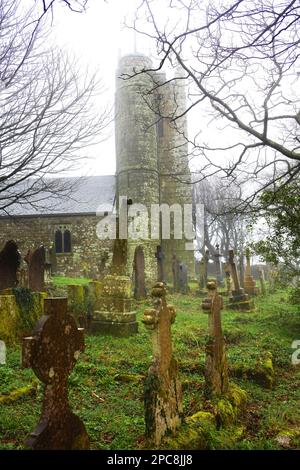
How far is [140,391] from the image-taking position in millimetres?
4660

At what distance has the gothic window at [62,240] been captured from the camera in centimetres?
2314

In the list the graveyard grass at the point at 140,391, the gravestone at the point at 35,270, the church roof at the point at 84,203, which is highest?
the church roof at the point at 84,203

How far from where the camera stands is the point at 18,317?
673 centimetres

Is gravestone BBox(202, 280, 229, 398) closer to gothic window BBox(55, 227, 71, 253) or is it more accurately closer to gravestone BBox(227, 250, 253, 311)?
gravestone BBox(227, 250, 253, 311)

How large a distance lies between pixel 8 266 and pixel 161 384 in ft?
19.7

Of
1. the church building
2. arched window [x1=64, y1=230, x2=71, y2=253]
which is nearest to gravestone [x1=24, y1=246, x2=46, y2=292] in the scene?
the church building

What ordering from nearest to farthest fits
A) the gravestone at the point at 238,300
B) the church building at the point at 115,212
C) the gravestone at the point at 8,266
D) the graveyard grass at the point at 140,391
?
the graveyard grass at the point at 140,391 < the gravestone at the point at 8,266 < the gravestone at the point at 238,300 < the church building at the point at 115,212

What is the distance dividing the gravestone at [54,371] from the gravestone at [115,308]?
4.99m

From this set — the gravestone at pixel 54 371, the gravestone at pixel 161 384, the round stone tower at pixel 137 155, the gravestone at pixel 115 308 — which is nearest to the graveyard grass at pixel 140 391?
the gravestone at pixel 161 384

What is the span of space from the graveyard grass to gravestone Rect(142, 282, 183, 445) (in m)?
0.21

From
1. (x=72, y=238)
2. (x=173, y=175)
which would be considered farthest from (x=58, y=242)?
(x=173, y=175)

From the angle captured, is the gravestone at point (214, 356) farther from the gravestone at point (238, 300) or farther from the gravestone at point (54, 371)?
the gravestone at point (238, 300)

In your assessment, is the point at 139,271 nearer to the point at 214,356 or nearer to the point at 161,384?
the point at 214,356

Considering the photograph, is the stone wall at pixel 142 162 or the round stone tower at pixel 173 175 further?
the round stone tower at pixel 173 175
